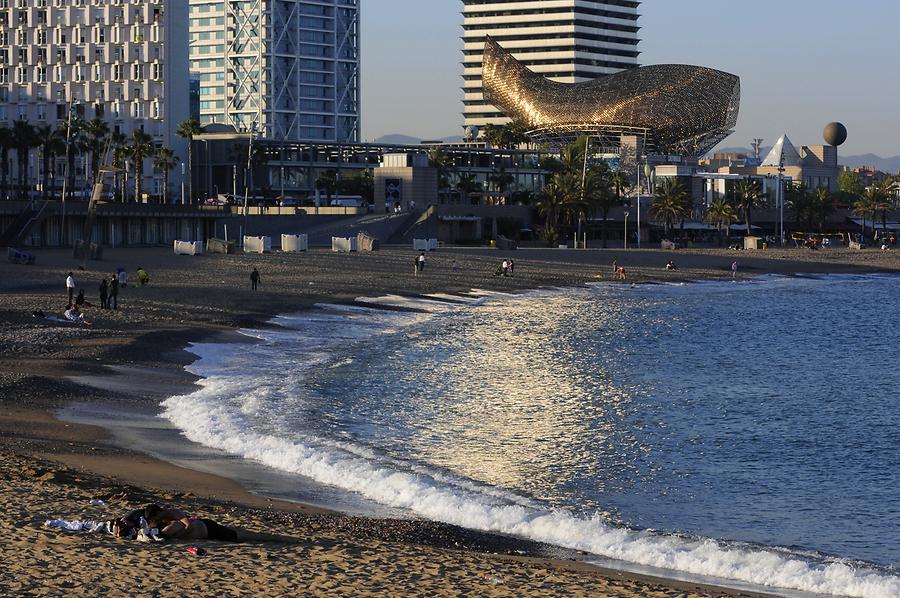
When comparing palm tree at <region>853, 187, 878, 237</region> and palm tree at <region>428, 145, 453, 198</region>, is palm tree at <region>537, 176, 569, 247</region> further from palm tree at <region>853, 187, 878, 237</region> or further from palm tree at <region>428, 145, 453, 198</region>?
palm tree at <region>853, 187, 878, 237</region>

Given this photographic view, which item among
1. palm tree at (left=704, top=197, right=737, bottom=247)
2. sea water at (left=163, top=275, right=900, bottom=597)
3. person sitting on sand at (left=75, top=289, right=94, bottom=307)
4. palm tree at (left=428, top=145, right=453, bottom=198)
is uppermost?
palm tree at (left=428, top=145, right=453, bottom=198)

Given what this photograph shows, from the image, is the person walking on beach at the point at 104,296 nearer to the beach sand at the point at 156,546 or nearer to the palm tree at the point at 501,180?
the beach sand at the point at 156,546

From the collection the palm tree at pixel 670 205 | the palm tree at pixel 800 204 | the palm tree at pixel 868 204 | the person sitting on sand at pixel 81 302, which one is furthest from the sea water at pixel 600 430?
the palm tree at pixel 868 204

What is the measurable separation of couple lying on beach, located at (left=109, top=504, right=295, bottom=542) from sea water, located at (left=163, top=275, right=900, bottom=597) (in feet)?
14.1

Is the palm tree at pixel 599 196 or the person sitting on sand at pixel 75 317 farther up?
the palm tree at pixel 599 196

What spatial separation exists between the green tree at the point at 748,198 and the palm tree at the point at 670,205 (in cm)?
1279

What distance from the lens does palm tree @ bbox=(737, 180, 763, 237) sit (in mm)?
153125

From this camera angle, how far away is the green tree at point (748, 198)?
153 metres

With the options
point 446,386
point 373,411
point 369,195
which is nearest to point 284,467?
point 373,411

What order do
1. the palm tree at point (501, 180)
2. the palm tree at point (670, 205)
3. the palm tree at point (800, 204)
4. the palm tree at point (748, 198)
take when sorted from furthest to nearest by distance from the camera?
1. the palm tree at point (800, 204)
2. the palm tree at point (501, 180)
3. the palm tree at point (748, 198)
4. the palm tree at point (670, 205)

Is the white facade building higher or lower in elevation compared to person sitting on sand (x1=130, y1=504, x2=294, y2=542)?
higher

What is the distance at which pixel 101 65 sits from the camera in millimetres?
165500

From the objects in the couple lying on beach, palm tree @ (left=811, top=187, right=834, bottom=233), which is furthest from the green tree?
the couple lying on beach

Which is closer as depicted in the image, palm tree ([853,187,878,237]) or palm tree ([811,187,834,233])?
palm tree ([811,187,834,233])
